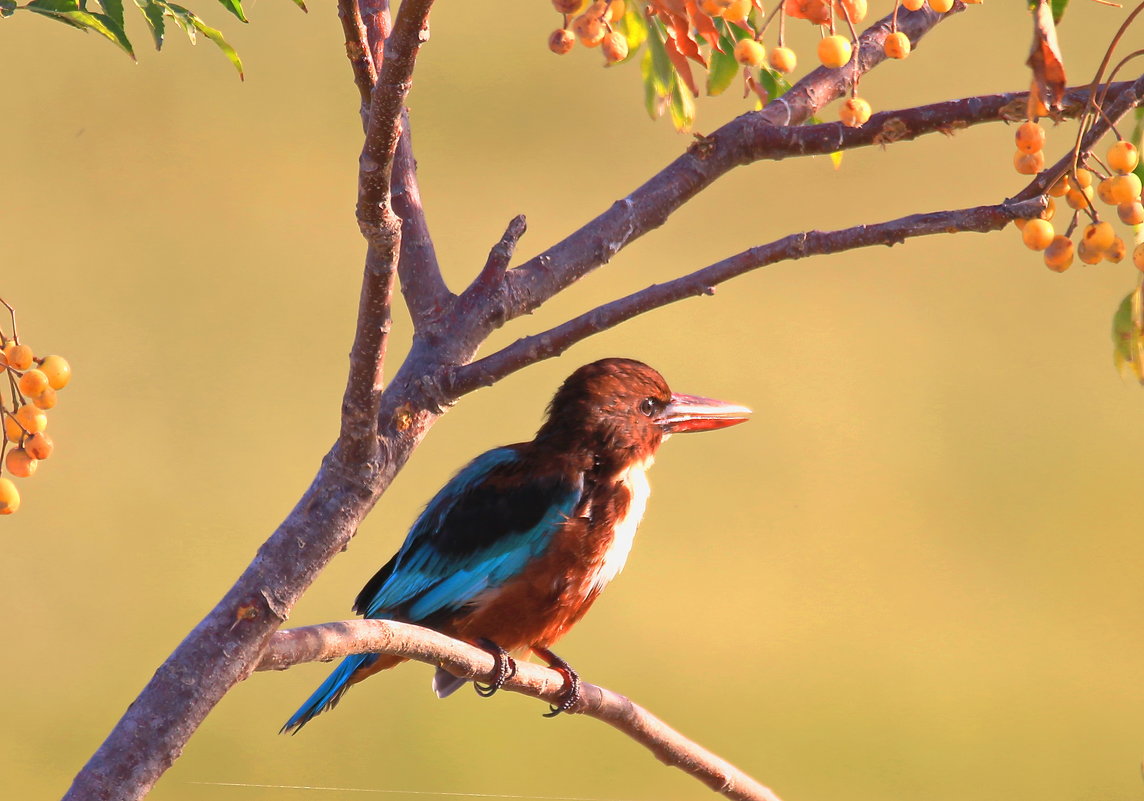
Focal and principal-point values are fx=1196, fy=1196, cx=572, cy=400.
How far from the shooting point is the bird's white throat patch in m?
1.54

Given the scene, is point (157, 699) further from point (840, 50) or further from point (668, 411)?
point (668, 411)

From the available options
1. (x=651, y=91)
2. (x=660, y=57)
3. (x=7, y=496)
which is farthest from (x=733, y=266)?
(x=7, y=496)

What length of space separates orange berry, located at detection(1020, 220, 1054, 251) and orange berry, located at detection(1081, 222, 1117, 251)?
0.03 metres

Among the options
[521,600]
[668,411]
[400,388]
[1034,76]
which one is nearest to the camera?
[1034,76]

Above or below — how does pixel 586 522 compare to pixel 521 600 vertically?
above

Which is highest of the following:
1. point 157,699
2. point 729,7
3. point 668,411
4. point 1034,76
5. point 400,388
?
point 668,411

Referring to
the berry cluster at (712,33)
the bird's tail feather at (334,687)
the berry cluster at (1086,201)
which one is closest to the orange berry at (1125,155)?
the berry cluster at (1086,201)

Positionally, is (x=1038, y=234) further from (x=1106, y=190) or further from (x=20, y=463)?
(x=20, y=463)

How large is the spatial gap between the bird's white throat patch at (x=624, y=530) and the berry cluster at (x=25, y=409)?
2.60ft

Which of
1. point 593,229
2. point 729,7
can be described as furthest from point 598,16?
point 593,229

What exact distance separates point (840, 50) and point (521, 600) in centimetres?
90

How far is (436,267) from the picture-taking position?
1.11 meters

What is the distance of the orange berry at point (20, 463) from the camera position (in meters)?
0.89

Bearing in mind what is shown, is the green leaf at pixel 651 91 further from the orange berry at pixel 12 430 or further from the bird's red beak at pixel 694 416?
the orange berry at pixel 12 430
